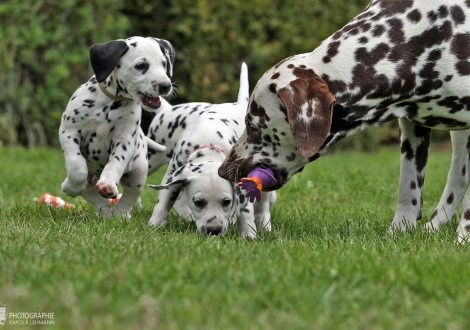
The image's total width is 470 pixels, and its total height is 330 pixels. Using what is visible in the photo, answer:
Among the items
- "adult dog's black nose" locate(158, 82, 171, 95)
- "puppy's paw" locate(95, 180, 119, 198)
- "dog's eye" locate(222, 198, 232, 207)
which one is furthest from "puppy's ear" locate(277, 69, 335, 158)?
"puppy's paw" locate(95, 180, 119, 198)

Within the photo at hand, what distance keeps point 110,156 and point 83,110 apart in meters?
0.42

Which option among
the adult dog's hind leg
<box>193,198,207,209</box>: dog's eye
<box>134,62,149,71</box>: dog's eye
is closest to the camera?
<box>193,198,207,209</box>: dog's eye

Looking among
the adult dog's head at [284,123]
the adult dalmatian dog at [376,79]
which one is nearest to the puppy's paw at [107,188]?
the adult dog's head at [284,123]

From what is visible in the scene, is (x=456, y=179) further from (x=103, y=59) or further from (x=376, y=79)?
(x=103, y=59)

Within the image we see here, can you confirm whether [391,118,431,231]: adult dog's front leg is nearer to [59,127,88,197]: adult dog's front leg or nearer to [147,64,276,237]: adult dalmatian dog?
[147,64,276,237]: adult dalmatian dog

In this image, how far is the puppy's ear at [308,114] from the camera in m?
4.41

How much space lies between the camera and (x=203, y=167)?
554 cm

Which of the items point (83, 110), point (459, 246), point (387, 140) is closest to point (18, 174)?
point (83, 110)

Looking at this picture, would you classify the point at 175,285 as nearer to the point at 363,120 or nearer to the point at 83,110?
the point at 363,120

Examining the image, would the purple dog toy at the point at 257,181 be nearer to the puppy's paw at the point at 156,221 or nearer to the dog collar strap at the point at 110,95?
the puppy's paw at the point at 156,221

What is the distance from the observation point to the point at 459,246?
15.0 ft

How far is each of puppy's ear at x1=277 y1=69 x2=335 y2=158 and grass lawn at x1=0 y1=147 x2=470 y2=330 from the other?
2.08ft

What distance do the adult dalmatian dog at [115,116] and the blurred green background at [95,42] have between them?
6.12 m

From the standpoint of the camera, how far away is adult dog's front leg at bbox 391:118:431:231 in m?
5.69
